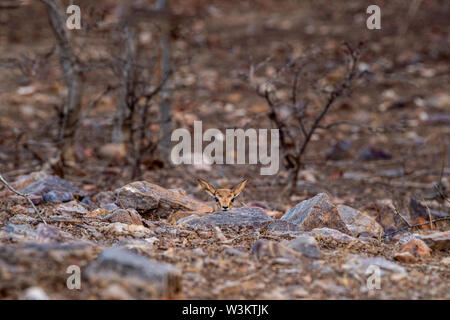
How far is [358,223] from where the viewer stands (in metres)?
4.97

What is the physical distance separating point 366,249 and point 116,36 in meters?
4.77

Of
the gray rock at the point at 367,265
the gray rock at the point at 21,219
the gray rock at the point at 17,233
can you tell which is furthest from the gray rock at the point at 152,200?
the gray rock at the point at 367,265

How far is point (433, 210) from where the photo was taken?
247 inches

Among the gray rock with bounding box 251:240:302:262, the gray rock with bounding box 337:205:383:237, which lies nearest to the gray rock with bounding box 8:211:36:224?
the gray rock with bounding box 251:240:302:262

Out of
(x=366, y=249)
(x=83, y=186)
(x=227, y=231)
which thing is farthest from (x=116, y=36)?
(x=366, y=249)

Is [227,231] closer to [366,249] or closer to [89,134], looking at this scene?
[366,249]

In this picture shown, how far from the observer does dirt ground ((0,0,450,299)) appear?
11.2ft

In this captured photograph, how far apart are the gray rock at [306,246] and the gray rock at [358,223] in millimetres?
988

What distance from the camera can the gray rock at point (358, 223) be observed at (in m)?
4.79

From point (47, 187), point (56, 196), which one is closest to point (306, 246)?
point (56, 196)

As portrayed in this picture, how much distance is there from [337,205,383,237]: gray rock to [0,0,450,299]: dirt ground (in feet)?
1.04

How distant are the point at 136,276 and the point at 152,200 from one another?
2.06 m

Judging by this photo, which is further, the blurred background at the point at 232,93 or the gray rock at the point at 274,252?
the blurred background at the point at 232,93

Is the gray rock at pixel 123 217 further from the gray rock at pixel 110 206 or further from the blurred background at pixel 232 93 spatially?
the blurred background at pixel 232 93
